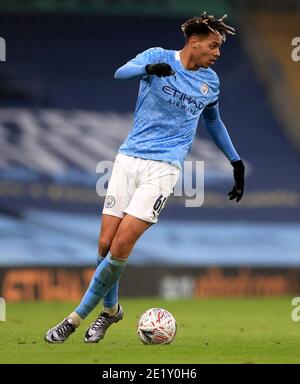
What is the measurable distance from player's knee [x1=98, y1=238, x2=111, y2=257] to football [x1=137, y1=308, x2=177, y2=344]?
0.60 meters

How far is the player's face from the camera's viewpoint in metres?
8.64

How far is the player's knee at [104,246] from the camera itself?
8.66 m

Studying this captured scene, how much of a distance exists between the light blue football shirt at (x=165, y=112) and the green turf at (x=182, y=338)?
1.54 m

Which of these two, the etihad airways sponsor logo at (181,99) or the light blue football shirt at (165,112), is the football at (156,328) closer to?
the light blue football shirt at (165,112)

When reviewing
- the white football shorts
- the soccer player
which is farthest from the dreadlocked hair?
the white football shorts

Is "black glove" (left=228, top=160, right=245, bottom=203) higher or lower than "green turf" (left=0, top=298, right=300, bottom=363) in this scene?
higher

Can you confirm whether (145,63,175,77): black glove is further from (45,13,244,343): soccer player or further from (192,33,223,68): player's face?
(192,33,223,68): player's face

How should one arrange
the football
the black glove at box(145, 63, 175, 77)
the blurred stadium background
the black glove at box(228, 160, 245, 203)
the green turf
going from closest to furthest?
the green turf < the black glove at box(145, 63, 175, 77) < the football < the black glove at box(228, 160, 245, 203) < the blurred stadium background

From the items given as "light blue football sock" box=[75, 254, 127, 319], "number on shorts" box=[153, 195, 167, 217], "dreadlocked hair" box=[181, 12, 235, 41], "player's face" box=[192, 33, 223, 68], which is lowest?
"light blue football sock" box=[75, 254, 127, 319]

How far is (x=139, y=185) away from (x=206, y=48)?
119 centimetres

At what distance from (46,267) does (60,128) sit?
3.35m

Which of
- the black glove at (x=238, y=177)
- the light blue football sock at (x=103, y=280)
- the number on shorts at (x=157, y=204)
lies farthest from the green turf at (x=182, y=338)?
the black glove at (x=238, y=177)

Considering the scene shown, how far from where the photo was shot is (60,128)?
18.7 meters
